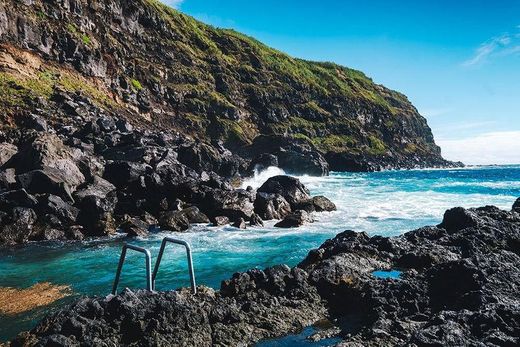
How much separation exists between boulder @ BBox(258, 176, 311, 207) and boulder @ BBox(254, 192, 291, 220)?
1.24 metres

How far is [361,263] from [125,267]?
11.1 metres

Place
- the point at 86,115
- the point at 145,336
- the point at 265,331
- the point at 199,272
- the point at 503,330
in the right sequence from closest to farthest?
the point at 503,330 → the point at 145,336 → the point at 265,331 → the point at 199,272 → the point at 86,115

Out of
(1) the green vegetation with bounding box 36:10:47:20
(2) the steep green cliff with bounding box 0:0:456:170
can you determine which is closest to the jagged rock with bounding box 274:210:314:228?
(2) the steep green cliff with bounding box 0:0:456:170

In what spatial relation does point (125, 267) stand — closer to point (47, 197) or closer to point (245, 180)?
point (47, 197)

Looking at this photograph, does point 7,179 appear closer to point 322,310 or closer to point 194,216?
point 194,216

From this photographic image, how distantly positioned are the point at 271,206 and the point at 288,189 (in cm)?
438

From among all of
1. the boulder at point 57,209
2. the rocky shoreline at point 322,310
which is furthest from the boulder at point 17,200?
the rocky shoreline at point 322,310

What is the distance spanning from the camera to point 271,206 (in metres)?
32.4

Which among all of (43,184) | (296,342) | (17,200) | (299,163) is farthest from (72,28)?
(296,342)

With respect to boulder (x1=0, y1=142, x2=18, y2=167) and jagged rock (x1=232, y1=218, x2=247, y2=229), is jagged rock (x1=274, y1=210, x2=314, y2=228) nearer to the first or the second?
jagged rock (x1=232, y1=218, x2=247, y2=229)

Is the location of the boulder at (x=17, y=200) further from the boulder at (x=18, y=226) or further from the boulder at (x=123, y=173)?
the boulder at (x=123, y=173)

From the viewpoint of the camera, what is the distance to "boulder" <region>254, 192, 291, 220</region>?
31.9 meters

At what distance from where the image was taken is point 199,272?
1791cm

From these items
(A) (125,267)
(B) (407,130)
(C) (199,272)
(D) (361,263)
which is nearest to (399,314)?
(D) (361,263)
